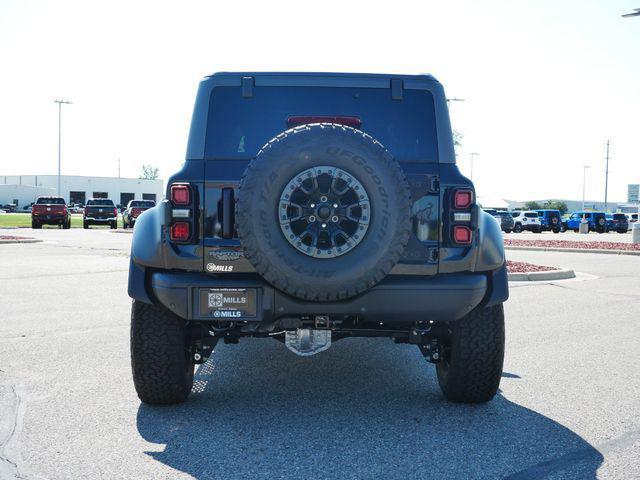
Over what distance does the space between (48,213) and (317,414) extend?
37725mm

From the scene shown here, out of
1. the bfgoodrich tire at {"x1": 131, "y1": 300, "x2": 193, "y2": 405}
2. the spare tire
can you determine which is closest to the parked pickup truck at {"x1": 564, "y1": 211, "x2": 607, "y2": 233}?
the bfgoodrich tire at {"x1": 131, "y1": 300, "x2": 193, "y2": 405}

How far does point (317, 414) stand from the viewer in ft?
14.8

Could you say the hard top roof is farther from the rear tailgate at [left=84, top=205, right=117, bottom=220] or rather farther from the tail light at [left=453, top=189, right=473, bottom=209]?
the rear tailgate at [left=84, top=205, right=117, bottom=220]

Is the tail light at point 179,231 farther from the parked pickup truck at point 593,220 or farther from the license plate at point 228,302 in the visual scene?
the parked pickup truck at point 593,220

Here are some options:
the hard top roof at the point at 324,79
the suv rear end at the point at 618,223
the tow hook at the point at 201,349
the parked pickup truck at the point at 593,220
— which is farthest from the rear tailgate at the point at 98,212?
the suv rear end at the point at 618,223

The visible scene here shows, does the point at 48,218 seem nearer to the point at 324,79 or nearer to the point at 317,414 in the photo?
the point at 324,79

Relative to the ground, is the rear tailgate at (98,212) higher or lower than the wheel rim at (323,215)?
lower

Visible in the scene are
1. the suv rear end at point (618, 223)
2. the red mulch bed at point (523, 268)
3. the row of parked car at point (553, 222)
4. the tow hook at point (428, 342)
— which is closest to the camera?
the tow hook at point (428, 342)

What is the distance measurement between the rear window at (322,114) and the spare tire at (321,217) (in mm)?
702

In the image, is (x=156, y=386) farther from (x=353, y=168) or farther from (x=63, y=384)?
(x=353, y=168)

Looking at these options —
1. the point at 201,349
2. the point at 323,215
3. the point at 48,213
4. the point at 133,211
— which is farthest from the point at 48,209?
the point at 323,215

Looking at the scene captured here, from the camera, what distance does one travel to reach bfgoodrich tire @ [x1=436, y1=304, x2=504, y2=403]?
4.48 metres

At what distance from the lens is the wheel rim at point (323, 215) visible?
3.78m

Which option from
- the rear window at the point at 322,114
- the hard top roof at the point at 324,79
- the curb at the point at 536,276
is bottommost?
the curb at the point at 536,276
